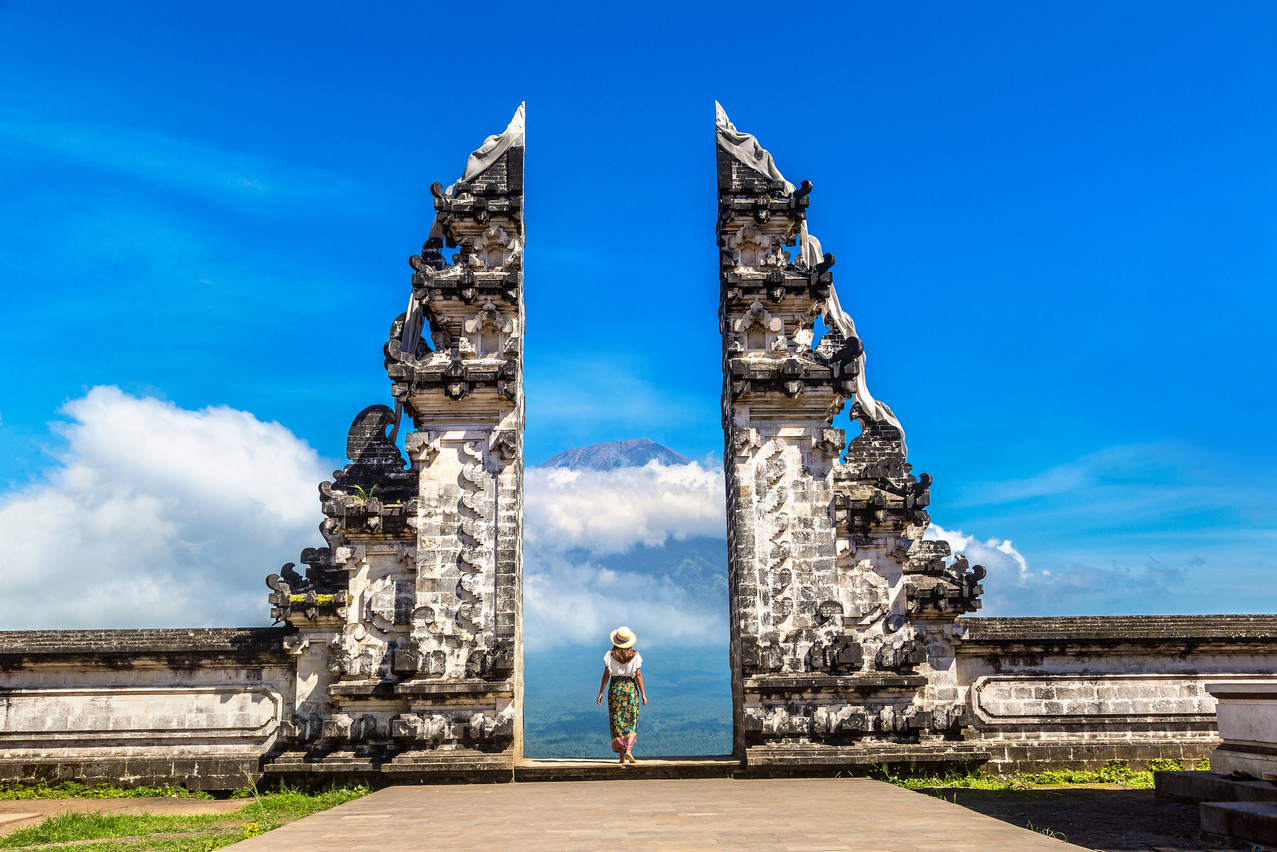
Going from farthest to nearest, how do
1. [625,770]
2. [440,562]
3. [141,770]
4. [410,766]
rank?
[440,562] < [141,770] < [625,770] < [410,766]

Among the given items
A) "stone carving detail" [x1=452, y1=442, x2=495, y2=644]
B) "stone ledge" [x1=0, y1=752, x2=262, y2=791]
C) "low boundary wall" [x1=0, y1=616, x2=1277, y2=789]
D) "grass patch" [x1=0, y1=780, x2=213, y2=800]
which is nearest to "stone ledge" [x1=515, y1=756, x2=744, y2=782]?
"stone carving detail" [x1=452, y1=442, x2=495, y2=644]

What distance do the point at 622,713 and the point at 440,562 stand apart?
12.0 ft

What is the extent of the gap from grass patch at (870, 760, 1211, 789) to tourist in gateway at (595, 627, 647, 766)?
365 cm

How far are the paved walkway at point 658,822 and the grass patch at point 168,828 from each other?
2.51 ft

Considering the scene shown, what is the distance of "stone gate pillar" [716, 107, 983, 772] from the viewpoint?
533 inches

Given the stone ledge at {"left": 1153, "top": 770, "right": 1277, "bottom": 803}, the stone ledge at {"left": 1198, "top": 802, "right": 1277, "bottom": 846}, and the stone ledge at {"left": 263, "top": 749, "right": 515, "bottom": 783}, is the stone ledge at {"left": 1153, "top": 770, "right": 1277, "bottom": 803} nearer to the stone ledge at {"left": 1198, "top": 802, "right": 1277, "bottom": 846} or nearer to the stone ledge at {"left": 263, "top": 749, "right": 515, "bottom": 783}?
the stone ledge at {"left": 1198, "top": 802, "right": 1277, "bottom": 846}

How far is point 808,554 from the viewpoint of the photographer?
46.6ft

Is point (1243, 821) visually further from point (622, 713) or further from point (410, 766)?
point (410, 766)

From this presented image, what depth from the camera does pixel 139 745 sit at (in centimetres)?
1350

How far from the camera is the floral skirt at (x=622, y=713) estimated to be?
13.4m

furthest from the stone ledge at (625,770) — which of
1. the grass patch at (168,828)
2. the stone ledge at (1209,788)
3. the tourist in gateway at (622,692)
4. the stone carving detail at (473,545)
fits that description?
the stone ledge at (1209,788)

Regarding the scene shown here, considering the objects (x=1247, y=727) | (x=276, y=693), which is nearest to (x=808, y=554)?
(x=1247, y=727)

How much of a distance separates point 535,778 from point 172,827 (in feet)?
15.7

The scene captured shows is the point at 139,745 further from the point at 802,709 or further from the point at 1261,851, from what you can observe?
the point at 1261,851
